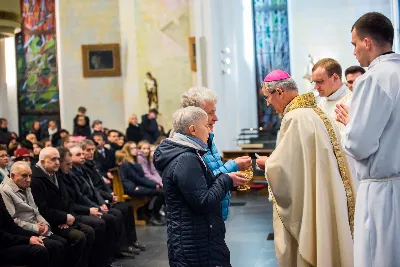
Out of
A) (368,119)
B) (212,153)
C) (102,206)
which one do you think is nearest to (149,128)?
(102,206)

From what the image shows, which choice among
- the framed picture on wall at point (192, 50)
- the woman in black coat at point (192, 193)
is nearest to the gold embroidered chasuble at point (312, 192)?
the woman in black coat at point (192, 193)

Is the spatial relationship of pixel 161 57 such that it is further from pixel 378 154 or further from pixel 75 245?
pixel 378 154

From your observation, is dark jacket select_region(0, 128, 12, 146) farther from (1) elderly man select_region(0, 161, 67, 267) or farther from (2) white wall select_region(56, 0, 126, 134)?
(1) elderly man select_region(0, 161, 67, 267)

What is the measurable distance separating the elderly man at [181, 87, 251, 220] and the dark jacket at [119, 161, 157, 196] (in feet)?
19.6

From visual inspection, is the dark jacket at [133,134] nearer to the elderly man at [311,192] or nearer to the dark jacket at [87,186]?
the dark jacket at [87,186]

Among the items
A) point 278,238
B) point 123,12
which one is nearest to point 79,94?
point 123,12

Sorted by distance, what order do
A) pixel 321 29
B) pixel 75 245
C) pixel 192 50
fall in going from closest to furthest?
pixel 75 245
pixel 192 50
pixel 321 29

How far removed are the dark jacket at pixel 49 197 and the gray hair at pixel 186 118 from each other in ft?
9.98

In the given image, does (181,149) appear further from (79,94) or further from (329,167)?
(79,94)

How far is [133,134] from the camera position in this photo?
16094 millimetres

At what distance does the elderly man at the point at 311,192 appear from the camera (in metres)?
4.28

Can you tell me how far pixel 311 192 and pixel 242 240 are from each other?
4974mm

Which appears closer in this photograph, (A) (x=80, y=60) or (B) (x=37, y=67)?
Answer: (A) (x=80, y=60)

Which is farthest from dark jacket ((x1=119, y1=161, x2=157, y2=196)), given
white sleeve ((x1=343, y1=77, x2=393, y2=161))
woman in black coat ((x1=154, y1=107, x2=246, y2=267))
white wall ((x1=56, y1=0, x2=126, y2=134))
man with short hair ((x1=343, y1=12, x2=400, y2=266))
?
white wall ((x1=56, y1=0, x2=126, y2=134))
